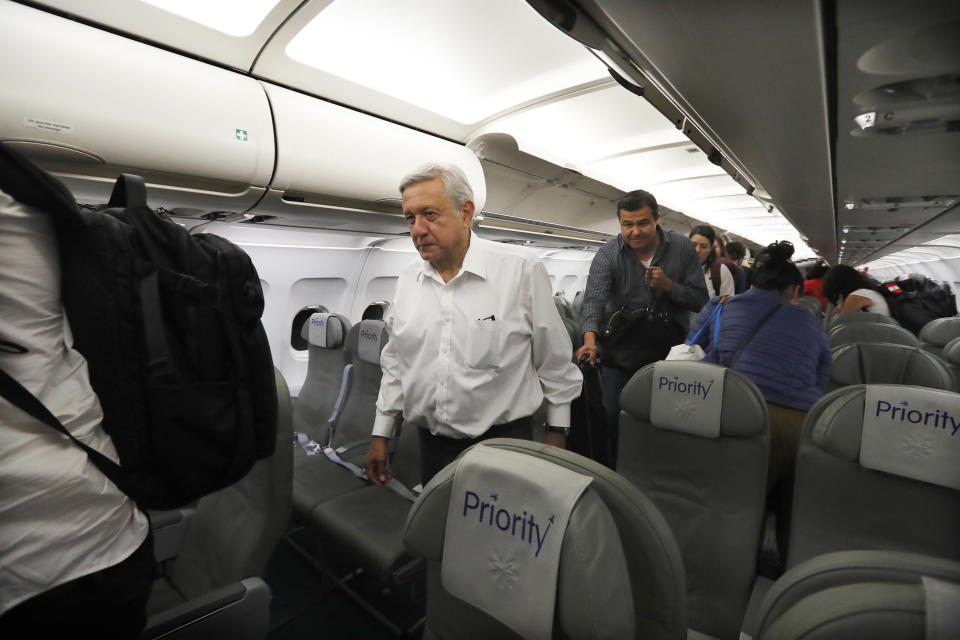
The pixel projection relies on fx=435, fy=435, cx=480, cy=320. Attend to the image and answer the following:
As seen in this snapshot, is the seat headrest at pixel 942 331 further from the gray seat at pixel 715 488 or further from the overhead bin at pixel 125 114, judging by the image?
the overhead bin at pixel 125 114

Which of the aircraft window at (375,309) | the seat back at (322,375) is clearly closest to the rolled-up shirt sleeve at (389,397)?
the seat back at (322,375)

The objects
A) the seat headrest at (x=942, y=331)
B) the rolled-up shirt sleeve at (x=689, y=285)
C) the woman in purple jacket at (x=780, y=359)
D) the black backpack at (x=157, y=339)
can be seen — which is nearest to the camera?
the black backpack at (x=157, y=339)

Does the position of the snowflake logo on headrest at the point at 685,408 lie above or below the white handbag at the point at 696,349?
below

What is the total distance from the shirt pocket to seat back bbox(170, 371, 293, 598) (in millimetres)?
711

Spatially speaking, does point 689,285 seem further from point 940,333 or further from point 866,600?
point 940,333

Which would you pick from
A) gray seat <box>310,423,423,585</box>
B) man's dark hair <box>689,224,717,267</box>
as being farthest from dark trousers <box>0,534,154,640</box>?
man's dark hair <box>689,224,717,267</box>

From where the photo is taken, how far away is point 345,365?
3.69 m

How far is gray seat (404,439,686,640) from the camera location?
72 cm

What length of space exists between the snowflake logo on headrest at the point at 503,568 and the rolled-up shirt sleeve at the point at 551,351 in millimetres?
971

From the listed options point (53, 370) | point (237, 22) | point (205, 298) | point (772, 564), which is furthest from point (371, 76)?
point (772, 564)

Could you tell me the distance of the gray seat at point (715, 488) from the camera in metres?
1.73

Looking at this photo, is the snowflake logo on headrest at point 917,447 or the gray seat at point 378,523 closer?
the snowflake logo on headrest at point 917,447

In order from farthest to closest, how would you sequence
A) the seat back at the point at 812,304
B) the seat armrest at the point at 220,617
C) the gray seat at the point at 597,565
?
the seat back at the point at 812,304
the seat armrest at the point at 220,617
the gray seat at the point at 597,565

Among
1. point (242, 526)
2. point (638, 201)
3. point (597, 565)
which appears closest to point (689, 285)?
point (638, 201)
